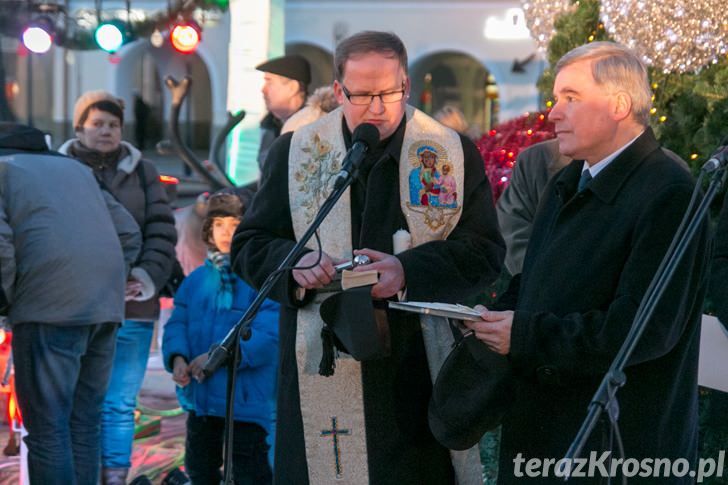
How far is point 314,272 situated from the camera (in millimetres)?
3402

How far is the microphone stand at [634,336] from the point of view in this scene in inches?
103

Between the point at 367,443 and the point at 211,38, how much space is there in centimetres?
2681

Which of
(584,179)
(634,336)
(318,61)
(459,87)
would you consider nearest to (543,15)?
(584,179)

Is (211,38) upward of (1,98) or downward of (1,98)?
upward

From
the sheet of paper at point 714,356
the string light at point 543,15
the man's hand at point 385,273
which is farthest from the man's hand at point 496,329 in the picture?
the string light at point 543,15

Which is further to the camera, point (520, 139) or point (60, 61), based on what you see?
point (60, 61)

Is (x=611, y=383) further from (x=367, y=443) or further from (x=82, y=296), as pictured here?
(x=82, y=296)

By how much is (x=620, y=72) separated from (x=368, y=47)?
0.76 metres

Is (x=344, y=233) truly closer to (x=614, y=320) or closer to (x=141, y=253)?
(x=614, y=320)

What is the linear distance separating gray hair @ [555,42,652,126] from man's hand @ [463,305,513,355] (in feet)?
2.09

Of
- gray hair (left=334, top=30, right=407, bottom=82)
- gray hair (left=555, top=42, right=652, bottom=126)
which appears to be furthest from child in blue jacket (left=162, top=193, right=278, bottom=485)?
gray hair (left=555, top=42, right=652, bottom=126)

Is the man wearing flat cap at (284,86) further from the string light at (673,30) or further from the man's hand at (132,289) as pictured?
the string light at (673,30)

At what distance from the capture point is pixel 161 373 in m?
9.71

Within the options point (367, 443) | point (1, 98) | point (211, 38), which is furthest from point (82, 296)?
point (211, 38)
